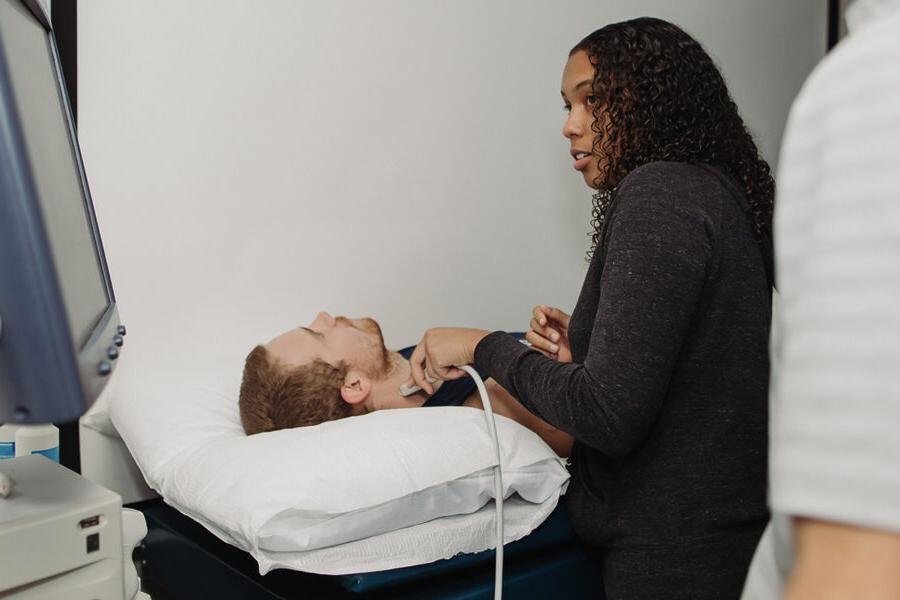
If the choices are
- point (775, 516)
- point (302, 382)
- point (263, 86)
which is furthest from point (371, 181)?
point (775, 516)

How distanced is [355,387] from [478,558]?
43cm

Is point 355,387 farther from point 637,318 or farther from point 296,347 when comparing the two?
point 637,318

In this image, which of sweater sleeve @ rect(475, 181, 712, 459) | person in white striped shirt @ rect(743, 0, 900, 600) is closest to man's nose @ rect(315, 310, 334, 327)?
sweater sleeve @ rect(475, 181, 712, 459)

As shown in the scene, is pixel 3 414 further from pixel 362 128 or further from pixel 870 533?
pixel 362 128

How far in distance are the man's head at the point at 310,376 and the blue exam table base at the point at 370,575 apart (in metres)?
0.22

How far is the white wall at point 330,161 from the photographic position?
1.47 meters

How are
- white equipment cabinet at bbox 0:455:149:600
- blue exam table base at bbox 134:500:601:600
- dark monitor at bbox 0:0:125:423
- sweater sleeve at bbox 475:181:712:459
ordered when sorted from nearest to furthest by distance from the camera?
dark monitor at bbox 0:0:125:423 < white equipment cabinet at bbox 0:455:149:600 < sweater sleeve at bbox 475:181:712:459 < blue exam table base at bbox 134:500:601:600

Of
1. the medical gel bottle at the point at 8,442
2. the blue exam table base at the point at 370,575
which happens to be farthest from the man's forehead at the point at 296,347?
the medical gel bottle at the point at 8,442

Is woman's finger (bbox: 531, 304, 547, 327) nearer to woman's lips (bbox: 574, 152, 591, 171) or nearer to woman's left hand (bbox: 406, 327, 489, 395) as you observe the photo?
woman's left hand (bbox: 406, 327, 489, 395)

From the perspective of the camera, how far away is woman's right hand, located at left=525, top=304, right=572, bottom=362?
1.34m

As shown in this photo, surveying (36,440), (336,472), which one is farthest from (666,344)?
(36,440)

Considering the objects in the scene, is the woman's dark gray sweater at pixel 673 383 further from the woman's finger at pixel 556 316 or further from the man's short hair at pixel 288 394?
the man's short hair at pixel 288 394

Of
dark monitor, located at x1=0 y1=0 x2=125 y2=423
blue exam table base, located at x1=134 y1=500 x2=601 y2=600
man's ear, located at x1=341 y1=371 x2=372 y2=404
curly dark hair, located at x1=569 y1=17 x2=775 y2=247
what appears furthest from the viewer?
man's ear, located at x1=341 y1=371 x2=372 y2=404

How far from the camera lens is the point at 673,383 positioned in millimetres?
1070
